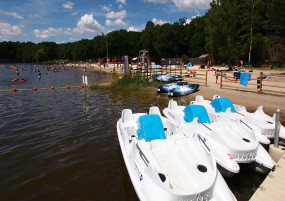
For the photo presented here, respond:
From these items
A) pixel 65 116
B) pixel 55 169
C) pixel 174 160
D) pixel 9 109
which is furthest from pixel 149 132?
pixel 9 109

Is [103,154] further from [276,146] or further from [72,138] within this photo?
[276,146]

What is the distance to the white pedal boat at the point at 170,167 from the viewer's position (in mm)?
3749

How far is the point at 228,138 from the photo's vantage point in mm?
6094

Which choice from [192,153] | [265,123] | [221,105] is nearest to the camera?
[192,153]

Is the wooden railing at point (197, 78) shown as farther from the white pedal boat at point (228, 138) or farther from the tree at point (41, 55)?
the tree at point (41, 55)

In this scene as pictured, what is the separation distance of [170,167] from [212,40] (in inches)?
1379

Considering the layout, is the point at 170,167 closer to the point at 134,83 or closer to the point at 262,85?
the point at 262,85

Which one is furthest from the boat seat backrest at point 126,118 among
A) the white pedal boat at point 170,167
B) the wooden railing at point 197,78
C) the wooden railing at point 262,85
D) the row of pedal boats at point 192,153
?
the wooden railing at point 197,78

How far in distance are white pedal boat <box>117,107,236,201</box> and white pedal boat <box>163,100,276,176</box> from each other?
32.4 inches

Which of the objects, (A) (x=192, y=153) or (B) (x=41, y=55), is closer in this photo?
(A) (x=192, y=153)

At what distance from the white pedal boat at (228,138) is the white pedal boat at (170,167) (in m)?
0.82

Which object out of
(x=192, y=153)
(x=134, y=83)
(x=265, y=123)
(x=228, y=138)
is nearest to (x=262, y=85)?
(x=265, y=123)

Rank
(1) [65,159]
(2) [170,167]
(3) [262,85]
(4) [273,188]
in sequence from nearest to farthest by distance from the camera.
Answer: (4) [273,188], (2) [170,167], (1) [65,159], (3) [262,85]

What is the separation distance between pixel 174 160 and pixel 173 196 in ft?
4.79
